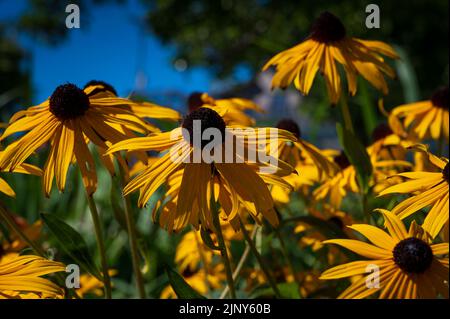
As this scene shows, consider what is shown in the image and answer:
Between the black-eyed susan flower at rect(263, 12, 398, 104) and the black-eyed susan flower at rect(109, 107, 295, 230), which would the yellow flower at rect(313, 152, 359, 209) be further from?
the black-eyed susan flower at rect(109, 107, 295, 230)

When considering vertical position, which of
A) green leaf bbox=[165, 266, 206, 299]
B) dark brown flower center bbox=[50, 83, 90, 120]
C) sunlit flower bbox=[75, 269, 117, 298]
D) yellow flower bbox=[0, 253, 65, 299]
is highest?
dark brown flower center bbox=[50, 83, 90, 120]

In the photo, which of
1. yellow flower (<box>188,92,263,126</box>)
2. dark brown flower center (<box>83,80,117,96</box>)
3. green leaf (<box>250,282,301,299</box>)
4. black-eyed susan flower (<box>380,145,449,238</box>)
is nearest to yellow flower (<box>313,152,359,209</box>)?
yellow flower (<box>188,92,263,126</box>)

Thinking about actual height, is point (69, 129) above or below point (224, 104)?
below

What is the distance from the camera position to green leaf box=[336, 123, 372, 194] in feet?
4.91

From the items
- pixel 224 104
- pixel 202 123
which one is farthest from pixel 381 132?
pixel 202 123

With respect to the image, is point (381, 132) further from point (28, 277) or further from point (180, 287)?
point (28, 277)

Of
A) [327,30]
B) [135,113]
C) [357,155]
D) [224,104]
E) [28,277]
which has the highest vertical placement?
[327,30]

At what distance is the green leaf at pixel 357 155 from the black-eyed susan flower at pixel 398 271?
1.09 feet

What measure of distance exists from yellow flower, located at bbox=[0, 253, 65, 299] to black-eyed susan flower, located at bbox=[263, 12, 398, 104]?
80cm

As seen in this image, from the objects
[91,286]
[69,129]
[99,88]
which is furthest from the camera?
[91,286]

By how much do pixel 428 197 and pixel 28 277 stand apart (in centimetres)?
80

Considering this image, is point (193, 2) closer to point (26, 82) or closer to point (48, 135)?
point (26, 82)

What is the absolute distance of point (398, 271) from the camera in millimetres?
1153
